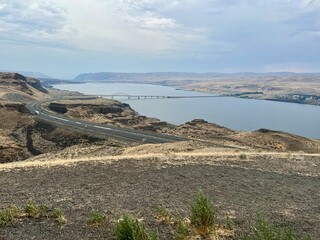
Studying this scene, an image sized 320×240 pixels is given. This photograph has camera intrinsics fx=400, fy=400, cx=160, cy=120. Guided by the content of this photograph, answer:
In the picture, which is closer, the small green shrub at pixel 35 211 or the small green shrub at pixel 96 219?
the small green shrub at pixel 96 219

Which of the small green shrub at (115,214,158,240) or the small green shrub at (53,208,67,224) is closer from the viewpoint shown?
the small green shrub at (115,214,158,240)

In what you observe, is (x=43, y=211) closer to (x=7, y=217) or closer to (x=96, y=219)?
(x=7, y=217)

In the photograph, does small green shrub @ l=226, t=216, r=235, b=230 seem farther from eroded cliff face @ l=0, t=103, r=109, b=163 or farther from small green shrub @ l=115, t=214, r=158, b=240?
eroded cliff face @ l=0, t=103, r=109, b=163

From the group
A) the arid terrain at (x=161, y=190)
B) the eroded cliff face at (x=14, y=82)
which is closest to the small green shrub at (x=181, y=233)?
the arid terrain at (x=161, y=190)

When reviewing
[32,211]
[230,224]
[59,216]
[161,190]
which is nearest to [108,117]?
[161,190]

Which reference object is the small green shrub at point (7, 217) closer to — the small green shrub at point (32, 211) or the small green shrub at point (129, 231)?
the small green shrub at point (32, 211)

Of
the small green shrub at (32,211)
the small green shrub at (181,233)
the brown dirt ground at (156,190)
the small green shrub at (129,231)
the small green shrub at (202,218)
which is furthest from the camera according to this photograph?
the small green shrub at (32,211)

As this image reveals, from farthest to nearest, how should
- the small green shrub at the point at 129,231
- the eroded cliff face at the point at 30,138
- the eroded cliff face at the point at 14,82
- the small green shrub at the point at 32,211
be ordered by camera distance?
the eroded cliff face at the point at 14,82, the eroded cliff face at the point at 30,138, the small green shrub at the point at 32,211, the small green shrub at the point at 129,231

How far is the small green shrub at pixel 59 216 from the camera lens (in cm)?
1095

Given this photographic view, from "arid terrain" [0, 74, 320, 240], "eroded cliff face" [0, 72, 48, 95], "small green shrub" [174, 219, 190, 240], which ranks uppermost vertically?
"small green shrub" [174, 219, 190, 240]

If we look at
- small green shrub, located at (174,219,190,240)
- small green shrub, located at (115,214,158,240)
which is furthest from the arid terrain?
small green shrub, located at (115,214,158,240)

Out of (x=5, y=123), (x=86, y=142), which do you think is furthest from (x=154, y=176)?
(x=5, y=123)

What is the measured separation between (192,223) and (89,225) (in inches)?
110

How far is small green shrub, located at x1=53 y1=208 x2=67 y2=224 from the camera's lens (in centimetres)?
1095
